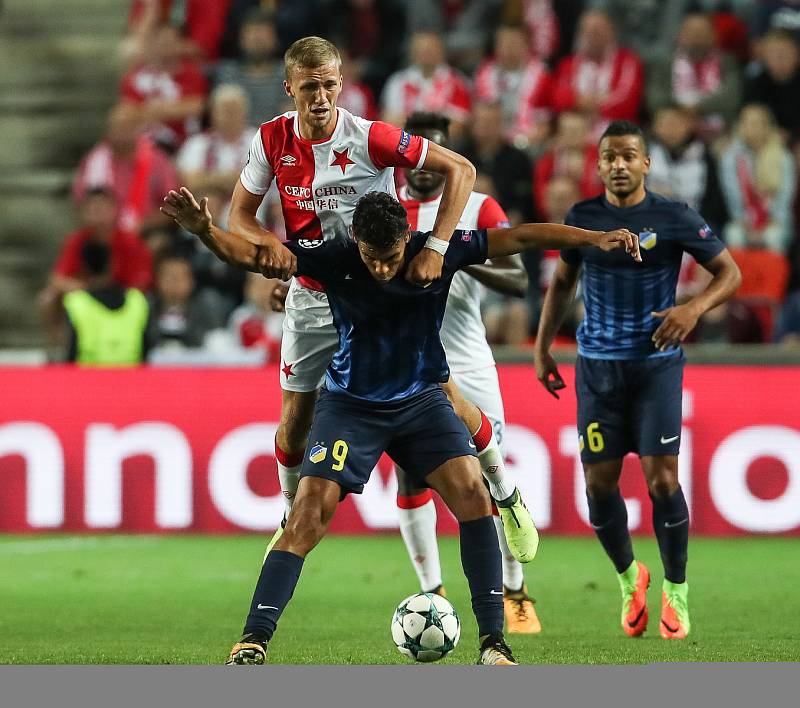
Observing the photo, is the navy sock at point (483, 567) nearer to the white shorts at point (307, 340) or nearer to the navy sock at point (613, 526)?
the white shorts at point (307, 340)

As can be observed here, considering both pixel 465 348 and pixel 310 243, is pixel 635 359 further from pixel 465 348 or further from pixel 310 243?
pixel 310 243

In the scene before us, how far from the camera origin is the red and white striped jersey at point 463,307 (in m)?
7.73

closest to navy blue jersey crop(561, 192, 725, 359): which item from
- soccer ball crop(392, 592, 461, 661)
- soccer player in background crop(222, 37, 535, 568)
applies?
soccer player in background crop(222, 37, 535, 568)

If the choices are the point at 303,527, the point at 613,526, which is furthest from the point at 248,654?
the point at 613,526

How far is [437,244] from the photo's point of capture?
20.0 feet

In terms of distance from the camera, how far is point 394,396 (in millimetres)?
6129

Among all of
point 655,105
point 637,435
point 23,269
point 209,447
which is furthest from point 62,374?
point 655,105

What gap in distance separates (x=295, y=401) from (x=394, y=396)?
113 cm

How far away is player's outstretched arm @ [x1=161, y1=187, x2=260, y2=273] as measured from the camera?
19.0 ft

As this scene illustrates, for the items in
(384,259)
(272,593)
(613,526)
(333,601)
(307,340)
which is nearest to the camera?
(272,593)

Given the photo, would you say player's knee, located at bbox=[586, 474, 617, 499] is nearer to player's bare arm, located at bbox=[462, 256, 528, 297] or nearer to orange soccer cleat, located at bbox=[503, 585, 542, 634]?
orange soccer cleat, located at bbox=[503, 585, 542, 634]

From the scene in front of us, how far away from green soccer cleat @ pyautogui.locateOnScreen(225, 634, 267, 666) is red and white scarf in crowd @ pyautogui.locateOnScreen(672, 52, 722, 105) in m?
9.57

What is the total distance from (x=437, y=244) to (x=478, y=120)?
24.6 ft

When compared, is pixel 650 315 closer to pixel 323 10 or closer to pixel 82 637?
pixel 82 637
